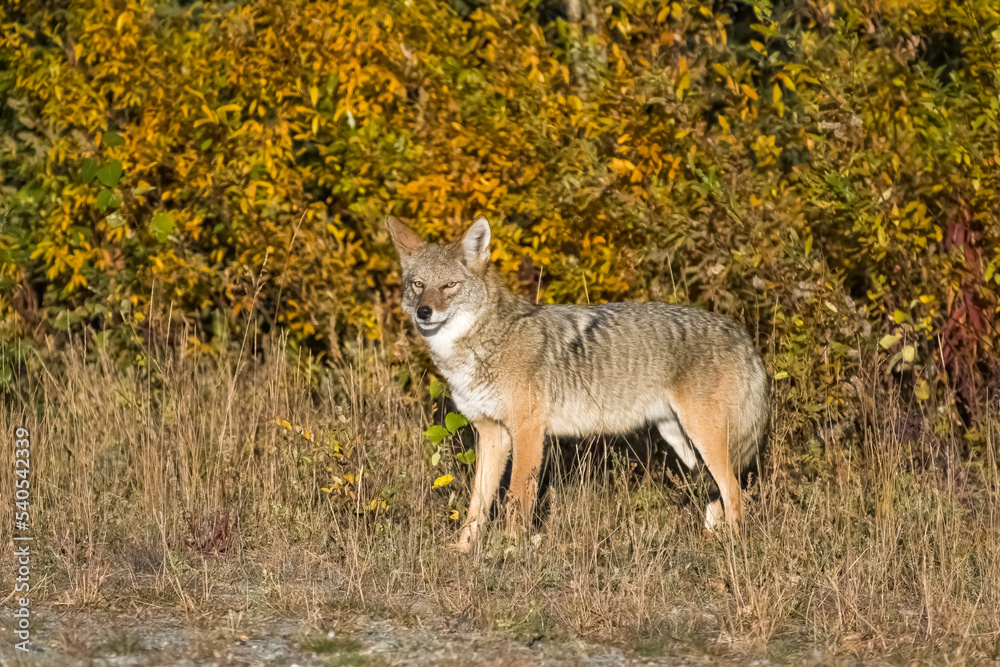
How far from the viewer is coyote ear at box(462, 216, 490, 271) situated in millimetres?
6180

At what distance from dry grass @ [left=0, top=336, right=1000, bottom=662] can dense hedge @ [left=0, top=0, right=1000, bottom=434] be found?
→ 66 cm

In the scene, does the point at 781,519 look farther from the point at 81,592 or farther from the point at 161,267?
the point at 161,267

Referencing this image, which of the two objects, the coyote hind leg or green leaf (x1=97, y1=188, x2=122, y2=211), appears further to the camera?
green leaf (x1=97, y1=188, x2=122, y2=211)

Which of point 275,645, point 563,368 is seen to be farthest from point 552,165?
point 275,645

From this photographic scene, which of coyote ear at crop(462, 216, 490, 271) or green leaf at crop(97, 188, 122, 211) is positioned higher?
green leaf at crop(97, 188, 122, 211)

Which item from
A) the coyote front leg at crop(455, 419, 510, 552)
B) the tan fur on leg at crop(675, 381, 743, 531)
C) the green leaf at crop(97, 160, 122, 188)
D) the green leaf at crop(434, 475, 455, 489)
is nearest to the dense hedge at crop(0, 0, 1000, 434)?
the green leaf at crop(97, 160, 122, 188)

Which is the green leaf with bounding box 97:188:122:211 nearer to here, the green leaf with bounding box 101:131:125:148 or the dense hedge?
the dense hedge

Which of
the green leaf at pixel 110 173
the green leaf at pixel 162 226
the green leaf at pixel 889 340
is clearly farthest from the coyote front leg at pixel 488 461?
the green leaf at pixel 110 173

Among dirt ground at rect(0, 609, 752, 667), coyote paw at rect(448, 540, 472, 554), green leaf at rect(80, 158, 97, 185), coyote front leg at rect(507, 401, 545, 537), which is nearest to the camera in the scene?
dirt ground at rect(0, 609, 752, 667)

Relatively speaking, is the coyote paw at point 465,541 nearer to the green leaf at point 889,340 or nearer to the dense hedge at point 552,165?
the dense hedge at point 552,165

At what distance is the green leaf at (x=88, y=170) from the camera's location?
24.4 ft

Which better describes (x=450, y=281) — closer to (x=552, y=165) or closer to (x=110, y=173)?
(x=552, y=165)

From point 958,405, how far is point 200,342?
5.10 metres

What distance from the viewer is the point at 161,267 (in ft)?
25.0
